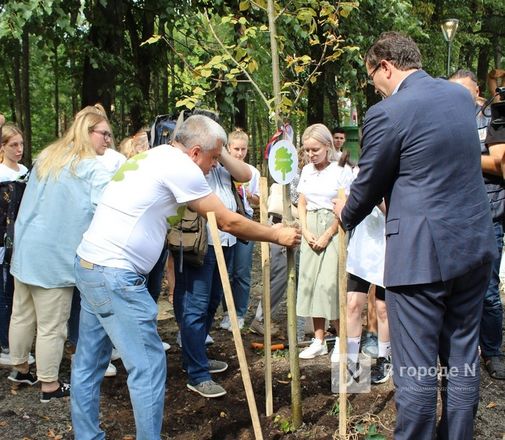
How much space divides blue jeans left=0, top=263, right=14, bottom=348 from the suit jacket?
127 inches

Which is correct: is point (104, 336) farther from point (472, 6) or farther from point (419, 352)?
point (472, 6)

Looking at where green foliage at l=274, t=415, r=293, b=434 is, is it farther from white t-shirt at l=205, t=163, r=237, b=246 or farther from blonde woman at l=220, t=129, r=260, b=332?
blonde woman at l=220, t=129, r=260, b=332

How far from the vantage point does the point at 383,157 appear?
8.04 feet

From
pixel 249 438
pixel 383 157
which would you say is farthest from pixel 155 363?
pixel 383 157

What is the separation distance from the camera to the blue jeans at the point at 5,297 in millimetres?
4539

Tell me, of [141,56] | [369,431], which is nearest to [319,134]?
[369,431]

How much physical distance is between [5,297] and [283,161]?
2.68 metres

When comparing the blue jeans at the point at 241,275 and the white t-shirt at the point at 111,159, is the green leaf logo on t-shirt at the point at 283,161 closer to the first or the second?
the white t-shirt at the point at 111,159

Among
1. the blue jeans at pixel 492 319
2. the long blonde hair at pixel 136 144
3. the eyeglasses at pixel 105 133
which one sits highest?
the eyeglasses at pixel 105 133

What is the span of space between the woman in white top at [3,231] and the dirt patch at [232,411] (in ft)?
1.13

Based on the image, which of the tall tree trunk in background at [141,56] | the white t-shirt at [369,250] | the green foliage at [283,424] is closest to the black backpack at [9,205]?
the green foliage at [283,424]

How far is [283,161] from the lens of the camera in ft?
10.6

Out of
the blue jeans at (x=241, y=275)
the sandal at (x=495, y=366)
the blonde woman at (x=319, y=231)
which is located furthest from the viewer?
the blue jeans at (x=241, y=275)

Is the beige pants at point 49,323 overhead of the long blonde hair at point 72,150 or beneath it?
beneath
